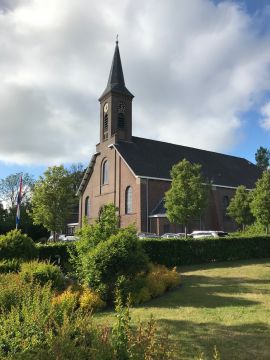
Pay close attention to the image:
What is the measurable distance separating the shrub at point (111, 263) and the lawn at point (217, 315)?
1.16 m

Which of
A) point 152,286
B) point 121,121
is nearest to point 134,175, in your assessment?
point 121,121

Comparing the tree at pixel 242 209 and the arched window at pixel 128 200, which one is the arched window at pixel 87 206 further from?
the tree at pixel 242 209

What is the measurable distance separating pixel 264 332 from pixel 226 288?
16.7 ft

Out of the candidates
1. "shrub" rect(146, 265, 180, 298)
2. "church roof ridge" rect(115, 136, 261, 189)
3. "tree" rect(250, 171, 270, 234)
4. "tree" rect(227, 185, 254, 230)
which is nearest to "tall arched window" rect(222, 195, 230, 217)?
"church roof ridge" rect(115, 136, 261, 189)

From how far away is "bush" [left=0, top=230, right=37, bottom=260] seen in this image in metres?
14.3

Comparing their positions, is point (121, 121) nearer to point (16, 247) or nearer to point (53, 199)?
point (53, 199)

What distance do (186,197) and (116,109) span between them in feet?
66.2

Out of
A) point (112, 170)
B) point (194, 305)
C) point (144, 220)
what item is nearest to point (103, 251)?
point (194, 305)

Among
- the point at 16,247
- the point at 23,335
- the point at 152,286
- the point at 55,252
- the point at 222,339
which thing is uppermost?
the point at 16,247

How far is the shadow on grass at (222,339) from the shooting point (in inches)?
253

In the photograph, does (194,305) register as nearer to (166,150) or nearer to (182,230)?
(182,230)

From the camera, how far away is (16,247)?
1450 cm

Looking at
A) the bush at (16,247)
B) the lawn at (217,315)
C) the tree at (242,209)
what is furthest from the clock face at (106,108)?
the lawn at (217,315)

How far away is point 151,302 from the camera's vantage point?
10.8m
